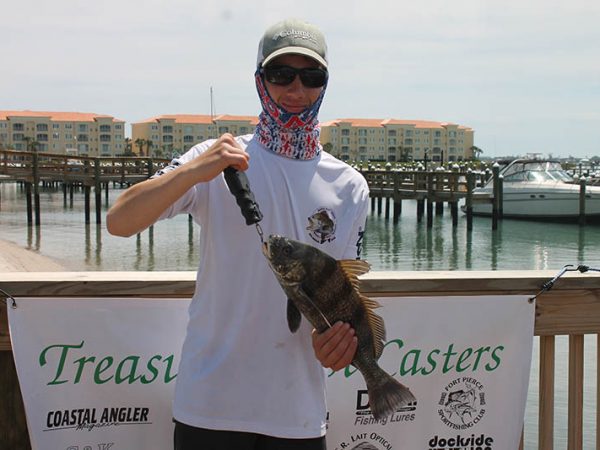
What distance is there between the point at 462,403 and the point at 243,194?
62.4 inches

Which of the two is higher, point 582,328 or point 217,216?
point 217,216

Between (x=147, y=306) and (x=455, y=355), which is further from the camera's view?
(x=455, y=355)

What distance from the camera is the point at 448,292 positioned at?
3.07 meters

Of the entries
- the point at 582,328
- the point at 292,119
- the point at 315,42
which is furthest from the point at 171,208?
the point at 582,328

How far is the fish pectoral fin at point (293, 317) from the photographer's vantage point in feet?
6.70

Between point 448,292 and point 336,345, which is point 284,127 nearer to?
point 336,345

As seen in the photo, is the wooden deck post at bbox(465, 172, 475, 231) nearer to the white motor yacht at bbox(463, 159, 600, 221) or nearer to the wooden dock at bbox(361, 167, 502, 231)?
the wooden dock at bbox(361, 167, 502, 231)

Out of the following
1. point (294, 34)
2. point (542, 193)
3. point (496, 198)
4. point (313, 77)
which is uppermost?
point (294, 34)

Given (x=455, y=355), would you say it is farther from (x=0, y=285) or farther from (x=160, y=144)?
(x=160, y=144)

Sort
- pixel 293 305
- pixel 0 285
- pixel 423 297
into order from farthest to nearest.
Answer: pixel 423 297, pixel 0 285, pixel 293 305

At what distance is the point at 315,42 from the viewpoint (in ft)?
7.38

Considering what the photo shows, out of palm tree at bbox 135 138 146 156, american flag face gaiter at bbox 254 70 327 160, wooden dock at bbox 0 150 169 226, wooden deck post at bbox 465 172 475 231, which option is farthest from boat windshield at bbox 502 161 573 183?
palm tree at bbox 135 138 146 156

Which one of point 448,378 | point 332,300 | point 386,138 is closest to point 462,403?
point 448,378

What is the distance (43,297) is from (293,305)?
3.99ft
